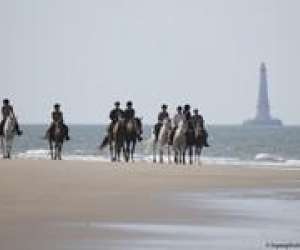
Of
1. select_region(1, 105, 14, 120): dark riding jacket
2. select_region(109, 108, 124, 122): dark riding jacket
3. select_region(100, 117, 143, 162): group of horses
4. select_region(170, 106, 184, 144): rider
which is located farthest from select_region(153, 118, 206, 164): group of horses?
select_region(1, 105, 14, 120): dark riding jacket

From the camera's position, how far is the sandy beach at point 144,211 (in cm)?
1449

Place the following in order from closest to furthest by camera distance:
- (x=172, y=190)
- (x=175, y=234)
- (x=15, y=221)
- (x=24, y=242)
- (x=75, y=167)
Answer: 1. (x=24, y=242)
2. (x=175, y=234)
3. (x=15, y=221)
4. (x=172, y=190)
5. (x=75, y=167)

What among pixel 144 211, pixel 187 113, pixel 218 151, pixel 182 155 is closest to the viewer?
pixel 144 211

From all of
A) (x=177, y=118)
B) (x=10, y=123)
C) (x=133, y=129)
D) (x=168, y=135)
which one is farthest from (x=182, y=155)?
(x=10, y=123)

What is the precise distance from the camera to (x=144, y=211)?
736 inches

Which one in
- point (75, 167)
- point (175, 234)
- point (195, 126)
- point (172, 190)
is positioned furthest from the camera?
point (195, 126)

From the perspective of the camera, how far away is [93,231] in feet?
50.6

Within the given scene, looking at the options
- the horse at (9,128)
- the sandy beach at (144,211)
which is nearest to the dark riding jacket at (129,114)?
the horse at (9,128)

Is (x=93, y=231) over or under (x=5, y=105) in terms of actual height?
under

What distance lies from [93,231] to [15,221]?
5.03ft

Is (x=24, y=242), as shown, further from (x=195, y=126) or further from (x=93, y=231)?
(x=195, y=126)

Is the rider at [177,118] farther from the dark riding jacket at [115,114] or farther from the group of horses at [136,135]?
the dark riding jacket at [115,114]

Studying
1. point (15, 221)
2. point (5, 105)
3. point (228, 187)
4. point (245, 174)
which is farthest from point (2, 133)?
point (15, 221)

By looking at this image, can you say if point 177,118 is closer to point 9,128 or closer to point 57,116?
point 57,116
